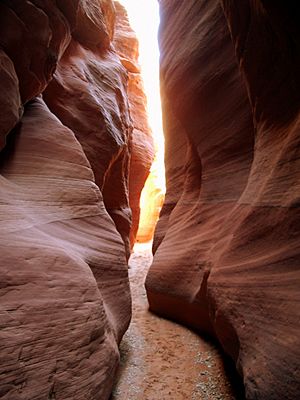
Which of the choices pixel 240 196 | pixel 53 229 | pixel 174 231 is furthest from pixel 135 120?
pixel 53 229

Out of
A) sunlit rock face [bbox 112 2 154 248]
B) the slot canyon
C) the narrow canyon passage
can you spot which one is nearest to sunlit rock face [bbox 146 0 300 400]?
the slot canyon

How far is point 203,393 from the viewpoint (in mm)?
2938

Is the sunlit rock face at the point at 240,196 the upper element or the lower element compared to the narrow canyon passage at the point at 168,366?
upper

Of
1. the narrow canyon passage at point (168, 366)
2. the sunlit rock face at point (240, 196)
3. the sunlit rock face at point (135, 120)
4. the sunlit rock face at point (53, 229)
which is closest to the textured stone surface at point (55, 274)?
the sunlit rock face at point (53, 229)

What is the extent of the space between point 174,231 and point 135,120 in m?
12.2

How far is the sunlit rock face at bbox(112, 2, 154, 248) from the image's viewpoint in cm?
1479

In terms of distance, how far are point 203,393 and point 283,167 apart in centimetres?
265

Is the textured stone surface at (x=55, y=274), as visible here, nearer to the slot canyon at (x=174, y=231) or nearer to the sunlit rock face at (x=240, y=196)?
the slot canyon at (x=174, y=231)

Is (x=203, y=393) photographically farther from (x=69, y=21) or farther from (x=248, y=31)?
(x=69, y=21)

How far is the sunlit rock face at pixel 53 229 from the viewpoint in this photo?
198 centimetres

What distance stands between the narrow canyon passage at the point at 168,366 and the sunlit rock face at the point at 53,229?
501mm

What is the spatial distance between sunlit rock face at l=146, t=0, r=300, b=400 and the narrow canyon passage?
366mm

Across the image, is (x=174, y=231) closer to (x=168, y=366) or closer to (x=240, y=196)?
(x=240, y=196)

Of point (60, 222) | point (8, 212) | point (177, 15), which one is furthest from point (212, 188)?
point (177, 15)
